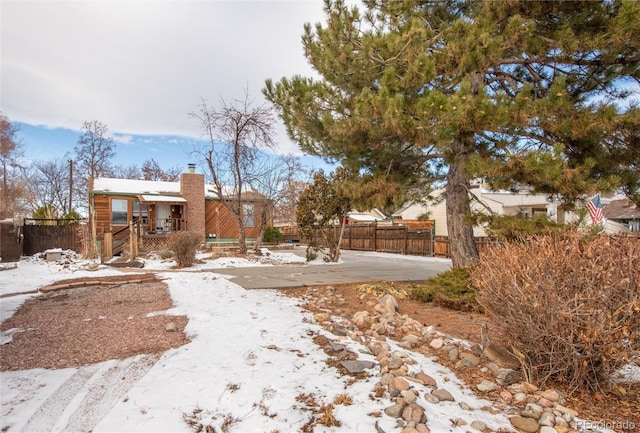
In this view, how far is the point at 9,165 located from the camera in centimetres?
2411

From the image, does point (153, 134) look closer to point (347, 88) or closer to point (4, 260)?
point (4, 260)

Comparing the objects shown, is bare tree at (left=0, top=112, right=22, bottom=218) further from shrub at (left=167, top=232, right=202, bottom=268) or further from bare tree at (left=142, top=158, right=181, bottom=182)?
shrub at (left=167, top=232, right=202, bottom=268)

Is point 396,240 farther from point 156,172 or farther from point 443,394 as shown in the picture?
point 156,172

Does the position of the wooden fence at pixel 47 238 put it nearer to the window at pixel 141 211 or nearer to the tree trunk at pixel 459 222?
the window at pixel 141 211

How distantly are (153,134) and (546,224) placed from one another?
2804 cm

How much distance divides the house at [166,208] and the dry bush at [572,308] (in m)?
15.1

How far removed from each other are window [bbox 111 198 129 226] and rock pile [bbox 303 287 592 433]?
18219 mm

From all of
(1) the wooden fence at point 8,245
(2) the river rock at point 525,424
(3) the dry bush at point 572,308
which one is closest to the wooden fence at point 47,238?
(1) the wooden fence at point 8,245

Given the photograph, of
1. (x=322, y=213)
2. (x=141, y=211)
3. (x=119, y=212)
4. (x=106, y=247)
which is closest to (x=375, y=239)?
(x=322, y=213)

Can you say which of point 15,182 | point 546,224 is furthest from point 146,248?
point 15,182

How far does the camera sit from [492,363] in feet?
10.6

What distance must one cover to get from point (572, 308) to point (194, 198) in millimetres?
20356

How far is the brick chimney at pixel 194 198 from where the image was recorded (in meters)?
20.4

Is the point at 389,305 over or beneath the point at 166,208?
beneath
